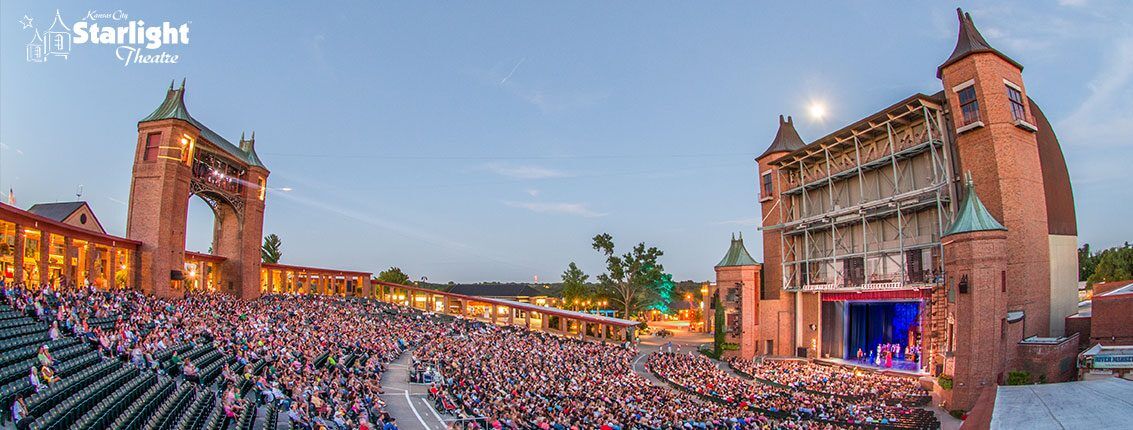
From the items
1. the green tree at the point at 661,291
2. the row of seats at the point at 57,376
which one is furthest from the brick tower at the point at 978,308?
the green tree at the point at 661,291

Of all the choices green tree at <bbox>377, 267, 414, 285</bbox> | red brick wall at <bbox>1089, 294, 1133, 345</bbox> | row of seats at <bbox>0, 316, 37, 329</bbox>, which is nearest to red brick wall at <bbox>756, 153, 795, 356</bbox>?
red brick wall at <bbox>1089, 294, 1133, 345</bbox>

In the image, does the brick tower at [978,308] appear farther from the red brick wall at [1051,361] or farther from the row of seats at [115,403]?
the row of seats at [115,403]

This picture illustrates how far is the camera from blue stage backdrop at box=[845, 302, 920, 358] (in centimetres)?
4475

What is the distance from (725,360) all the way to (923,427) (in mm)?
24720

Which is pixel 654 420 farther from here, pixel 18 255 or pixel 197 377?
pixel 18 255

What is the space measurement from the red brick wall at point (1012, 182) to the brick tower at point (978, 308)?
235 cm

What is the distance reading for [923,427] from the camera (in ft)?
83.1

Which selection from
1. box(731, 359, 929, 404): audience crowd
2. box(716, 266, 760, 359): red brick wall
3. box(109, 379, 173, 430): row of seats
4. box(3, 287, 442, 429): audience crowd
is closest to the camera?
box(109, 379, 173, 430): row of seats

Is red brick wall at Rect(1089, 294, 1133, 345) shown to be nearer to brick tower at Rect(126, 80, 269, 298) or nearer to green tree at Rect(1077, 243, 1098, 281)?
green tree at Rect(1077, 243, 1098, 281)

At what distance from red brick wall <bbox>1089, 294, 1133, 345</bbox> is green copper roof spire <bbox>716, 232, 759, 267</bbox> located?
79.6ft

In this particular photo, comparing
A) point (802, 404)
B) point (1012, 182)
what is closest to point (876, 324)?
point (1012, 182)

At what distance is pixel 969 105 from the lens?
35.7 m

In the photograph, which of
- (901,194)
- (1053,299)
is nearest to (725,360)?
(901,194)

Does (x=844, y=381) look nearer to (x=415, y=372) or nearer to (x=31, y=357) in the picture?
(x=415, y=372)
